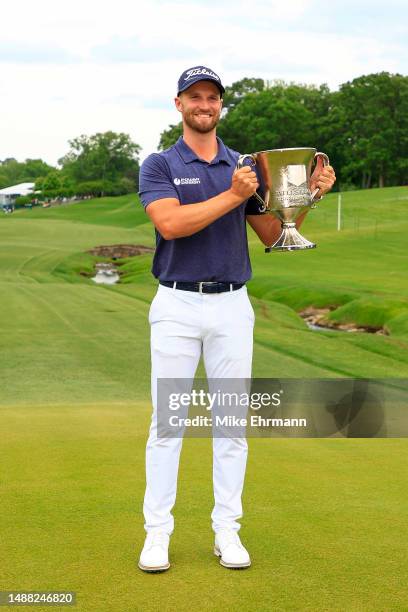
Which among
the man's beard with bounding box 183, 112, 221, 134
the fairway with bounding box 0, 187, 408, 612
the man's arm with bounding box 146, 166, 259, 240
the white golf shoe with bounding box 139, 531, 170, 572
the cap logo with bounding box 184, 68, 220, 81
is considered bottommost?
the fairway with bounding box 0, 187, 408, 612

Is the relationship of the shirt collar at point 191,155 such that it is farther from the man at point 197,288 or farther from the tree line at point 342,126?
A: the tree line at point 342,126

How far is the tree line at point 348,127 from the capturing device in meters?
102

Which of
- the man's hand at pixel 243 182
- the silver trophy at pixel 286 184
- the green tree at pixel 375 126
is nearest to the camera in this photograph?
the man's hand at pixel 243 182

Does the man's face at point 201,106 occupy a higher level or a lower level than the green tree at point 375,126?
lower

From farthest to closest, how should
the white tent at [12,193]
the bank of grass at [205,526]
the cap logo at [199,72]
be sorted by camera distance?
the white tent at [12,193]
the cap logo at [199,72]
the bank of grass at [205,526]

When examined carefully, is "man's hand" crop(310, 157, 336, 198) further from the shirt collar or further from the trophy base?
the shirt collar

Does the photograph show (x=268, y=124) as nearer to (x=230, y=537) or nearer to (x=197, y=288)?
(x=197, y=288)

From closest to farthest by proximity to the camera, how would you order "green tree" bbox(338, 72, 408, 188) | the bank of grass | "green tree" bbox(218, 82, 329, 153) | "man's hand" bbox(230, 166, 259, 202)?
the bank of grass, "man's hand" bbox(230, 166, 259, 202), "green tree" bbox(338, 72, 408, 188), "green tree" bbox(218, 82, 329, 153)

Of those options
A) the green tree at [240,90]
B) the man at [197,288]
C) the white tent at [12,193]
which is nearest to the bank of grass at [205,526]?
the man at [197,288]

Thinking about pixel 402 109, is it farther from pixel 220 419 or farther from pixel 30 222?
pixel 220 419

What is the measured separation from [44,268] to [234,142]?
68.4 meters

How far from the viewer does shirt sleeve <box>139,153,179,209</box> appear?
4.36 meters

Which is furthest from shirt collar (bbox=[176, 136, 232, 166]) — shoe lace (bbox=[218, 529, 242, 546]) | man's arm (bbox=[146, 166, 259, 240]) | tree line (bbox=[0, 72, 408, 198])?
tree line (bbox=[0, 72, 408, 198])

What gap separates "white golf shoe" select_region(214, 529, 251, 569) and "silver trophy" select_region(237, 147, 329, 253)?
151cm
